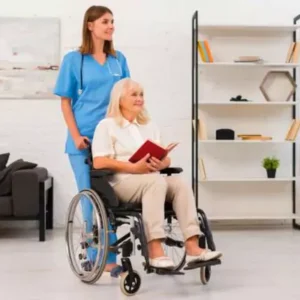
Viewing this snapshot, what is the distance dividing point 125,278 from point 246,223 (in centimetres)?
289

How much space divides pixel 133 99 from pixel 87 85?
0.33 metres

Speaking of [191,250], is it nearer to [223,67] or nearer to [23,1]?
[223,67]

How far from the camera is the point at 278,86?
548cm

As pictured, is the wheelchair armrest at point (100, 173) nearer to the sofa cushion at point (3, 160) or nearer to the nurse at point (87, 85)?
the nurse at point (87, 85)

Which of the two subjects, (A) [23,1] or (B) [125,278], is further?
(A) [23,1]

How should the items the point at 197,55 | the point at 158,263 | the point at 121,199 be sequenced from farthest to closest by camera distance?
the point at 197,55 → the point at 121,199 → the point at 158,263

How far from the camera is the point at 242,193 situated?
5605 mm

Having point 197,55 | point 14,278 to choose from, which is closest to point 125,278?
point 14,278

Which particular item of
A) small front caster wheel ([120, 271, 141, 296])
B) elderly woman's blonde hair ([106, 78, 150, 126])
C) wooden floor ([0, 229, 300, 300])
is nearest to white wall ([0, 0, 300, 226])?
wooden floor ([0, 229, 300, 300])

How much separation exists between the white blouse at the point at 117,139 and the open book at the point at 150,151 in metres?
0.11

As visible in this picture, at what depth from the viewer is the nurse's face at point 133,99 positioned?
125 inches

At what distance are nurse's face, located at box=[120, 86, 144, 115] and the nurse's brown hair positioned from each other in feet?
1.33

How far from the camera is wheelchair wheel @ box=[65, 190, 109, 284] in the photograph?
9.59 feet

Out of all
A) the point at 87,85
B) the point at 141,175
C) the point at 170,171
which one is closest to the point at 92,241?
the point at 141,175
